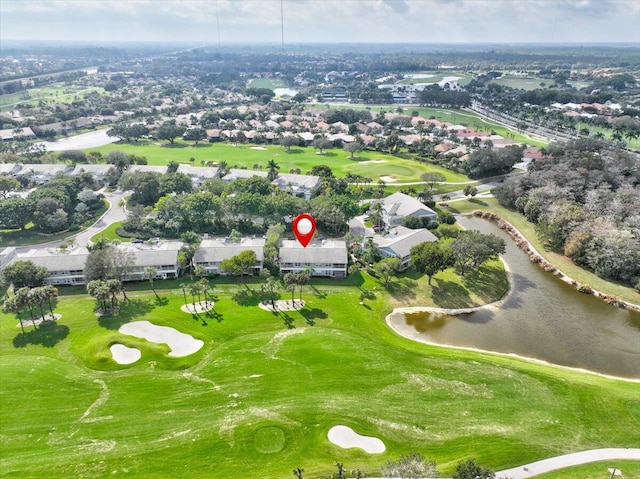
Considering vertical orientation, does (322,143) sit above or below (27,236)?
above

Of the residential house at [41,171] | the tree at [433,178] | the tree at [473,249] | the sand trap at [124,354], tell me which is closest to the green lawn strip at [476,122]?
the tree at [433,178]

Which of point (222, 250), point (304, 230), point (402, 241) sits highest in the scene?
point (304, 230)

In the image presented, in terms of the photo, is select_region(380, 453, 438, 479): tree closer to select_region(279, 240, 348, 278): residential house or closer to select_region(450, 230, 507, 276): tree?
select_region(279, 240, 348, 278): residential house

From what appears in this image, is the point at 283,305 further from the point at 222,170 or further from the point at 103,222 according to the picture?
the point at 222,170

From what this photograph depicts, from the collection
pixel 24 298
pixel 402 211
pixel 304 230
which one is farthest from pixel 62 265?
pixel 402 211

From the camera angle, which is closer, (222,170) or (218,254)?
(218,254)

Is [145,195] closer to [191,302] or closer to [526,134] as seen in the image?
[191,302]

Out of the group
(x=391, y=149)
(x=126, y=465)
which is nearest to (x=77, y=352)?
(x=126, y=465)
